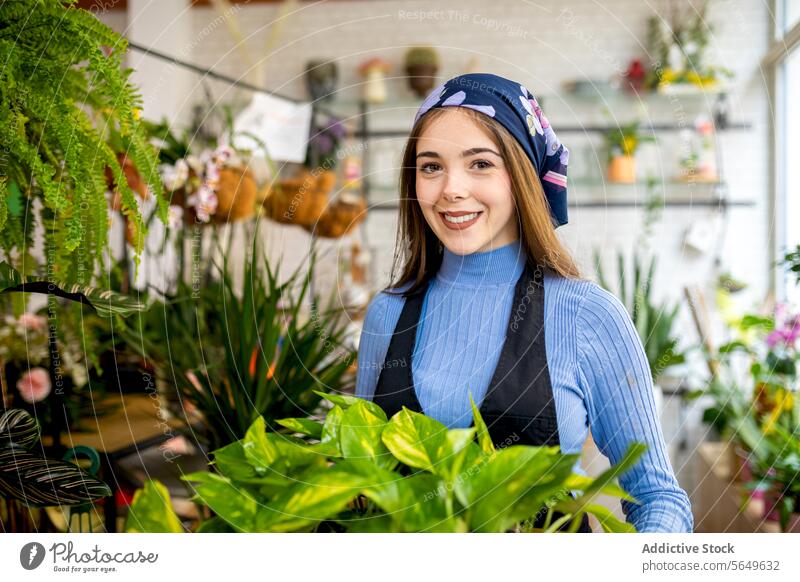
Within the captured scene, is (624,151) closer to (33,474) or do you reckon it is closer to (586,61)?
(586,61)

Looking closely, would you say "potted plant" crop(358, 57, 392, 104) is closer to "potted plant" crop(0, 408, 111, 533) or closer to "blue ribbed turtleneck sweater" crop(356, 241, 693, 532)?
"blue ribbed turtleneck sweater" crop(356, 241, 693, 532)

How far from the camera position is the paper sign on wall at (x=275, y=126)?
196 cm

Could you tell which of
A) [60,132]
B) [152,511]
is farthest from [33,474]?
[60,132]

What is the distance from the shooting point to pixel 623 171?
290 centimetres

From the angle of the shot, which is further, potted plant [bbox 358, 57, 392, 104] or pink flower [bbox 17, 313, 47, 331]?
potted plant [bbox 358, 57, 392, 104]

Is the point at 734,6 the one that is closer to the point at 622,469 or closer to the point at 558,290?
the point at 558,290

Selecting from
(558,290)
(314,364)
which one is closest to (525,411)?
(558,290)

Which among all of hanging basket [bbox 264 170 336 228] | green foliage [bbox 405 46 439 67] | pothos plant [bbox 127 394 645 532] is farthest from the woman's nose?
green foliage [bbox 405 46 439 67]

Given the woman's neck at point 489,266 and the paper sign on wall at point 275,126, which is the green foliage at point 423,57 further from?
the woman's neck at point 489,266

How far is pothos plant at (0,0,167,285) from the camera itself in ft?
2.16

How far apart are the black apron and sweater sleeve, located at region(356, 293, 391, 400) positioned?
0.06 m

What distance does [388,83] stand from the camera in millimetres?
3246

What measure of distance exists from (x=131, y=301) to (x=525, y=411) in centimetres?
42

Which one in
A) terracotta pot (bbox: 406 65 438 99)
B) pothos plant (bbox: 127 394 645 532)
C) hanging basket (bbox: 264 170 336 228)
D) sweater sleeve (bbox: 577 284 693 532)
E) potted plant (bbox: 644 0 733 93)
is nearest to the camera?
pothos plant (bbox: 127 394 645 532)
